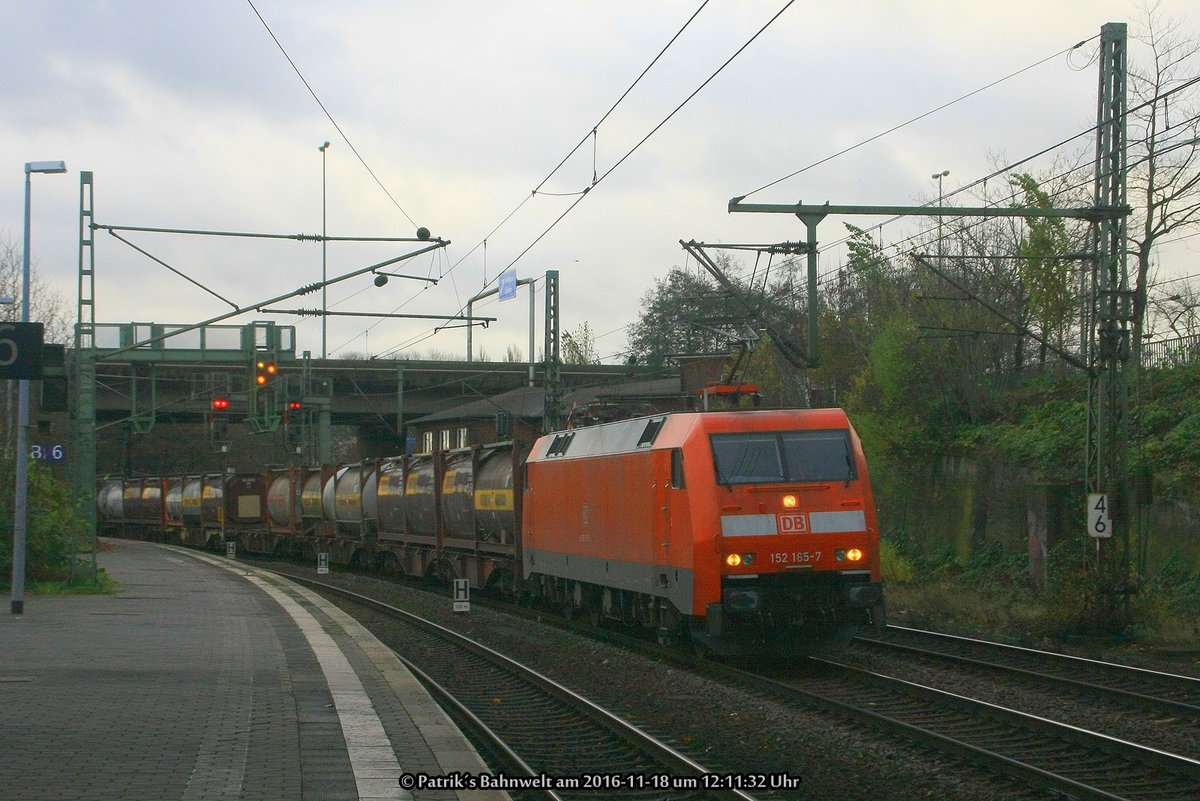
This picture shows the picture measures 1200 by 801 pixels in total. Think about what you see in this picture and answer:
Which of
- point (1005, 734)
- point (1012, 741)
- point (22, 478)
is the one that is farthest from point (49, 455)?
point (1012, 741)

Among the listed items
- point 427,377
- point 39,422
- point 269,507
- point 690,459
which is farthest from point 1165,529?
point 427,377

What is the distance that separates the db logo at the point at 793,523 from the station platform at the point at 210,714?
4.27 m

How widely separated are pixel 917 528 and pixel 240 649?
2099 cm

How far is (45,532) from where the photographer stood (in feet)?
81.7

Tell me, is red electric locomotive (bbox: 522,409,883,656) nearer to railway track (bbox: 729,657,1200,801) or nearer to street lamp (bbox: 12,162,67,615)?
railway track (bbox: 729,657,1200,801)

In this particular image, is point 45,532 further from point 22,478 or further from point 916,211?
point 916,211

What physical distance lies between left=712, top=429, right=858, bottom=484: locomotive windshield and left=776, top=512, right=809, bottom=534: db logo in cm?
45

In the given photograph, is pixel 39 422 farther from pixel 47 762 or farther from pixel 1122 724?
pixel 1122 724

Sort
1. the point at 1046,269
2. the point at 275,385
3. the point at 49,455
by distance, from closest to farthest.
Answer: the point at 49,455 < the point at 1046,269 < the point at 275,385

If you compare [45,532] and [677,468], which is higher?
[677,468]

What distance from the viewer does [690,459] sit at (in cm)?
1434

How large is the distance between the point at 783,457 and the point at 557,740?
495 cm

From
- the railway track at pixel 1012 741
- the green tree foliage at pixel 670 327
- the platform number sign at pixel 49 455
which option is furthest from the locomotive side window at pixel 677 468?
the green tree foliage at pixel 670 327

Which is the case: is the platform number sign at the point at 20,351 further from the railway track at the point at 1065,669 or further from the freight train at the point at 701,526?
the railway track at the point at 1065,669
